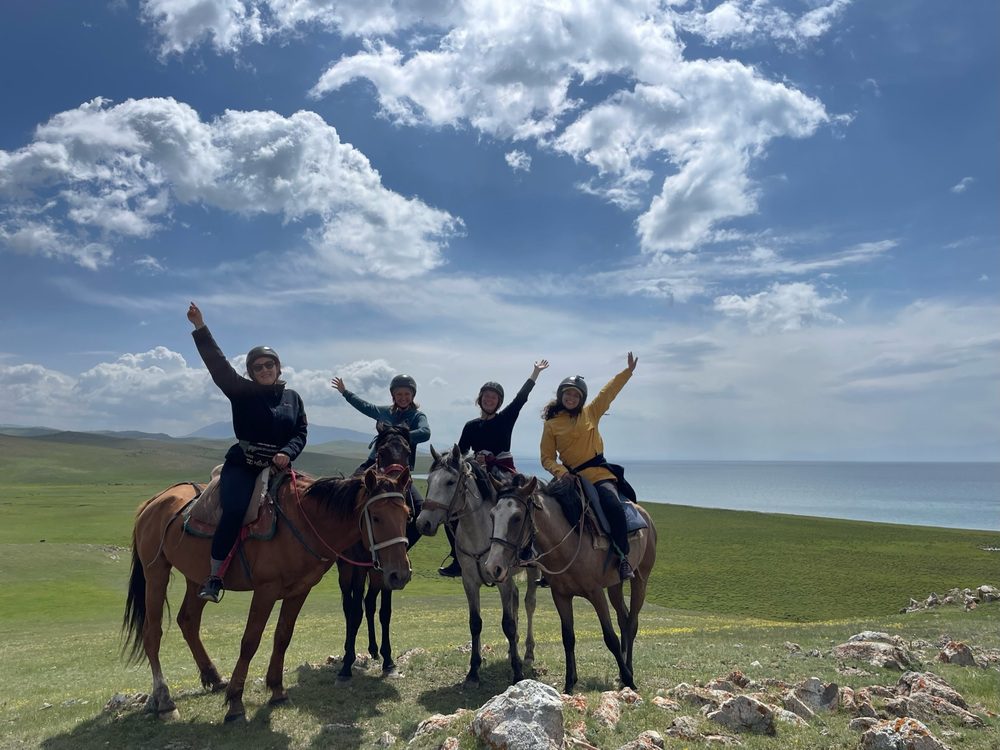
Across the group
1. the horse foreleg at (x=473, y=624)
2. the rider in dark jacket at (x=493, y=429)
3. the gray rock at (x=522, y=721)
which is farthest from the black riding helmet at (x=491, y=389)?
the gray rock at (x=522, y=721)

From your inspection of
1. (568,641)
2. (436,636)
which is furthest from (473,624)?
(436,636)

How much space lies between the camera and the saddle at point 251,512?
787cm

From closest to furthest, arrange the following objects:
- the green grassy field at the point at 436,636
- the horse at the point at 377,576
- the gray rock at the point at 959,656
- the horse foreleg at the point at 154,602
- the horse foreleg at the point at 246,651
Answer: the green grassy field at the point at 436,636 → the horse foreleg at the point at 246,651 → the horse foreleg at the point at 154,602 → the horse at the point at 377,576 → the gray rock at the point at 959,656

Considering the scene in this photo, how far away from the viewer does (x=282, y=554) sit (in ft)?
25.8

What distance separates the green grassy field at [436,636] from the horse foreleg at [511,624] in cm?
40

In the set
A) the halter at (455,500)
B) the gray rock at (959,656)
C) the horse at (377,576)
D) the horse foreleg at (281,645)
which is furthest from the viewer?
the gray rock at (959,656)

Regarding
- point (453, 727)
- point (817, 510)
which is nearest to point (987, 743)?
point (453, 727)

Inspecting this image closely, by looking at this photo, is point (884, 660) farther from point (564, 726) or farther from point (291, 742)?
point (291, 742)

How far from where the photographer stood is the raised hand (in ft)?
24.7

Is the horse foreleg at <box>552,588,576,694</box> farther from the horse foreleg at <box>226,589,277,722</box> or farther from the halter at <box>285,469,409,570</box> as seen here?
the horse foreleg at <box>226,589,277,722</box>

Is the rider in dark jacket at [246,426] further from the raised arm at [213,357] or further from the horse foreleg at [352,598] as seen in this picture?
the horse foreleg at [352,598]

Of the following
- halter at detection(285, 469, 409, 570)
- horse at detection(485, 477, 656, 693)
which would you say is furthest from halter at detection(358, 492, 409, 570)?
horse at detection(485, 477, 656, 693)

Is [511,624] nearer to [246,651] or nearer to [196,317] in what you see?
[246,651]

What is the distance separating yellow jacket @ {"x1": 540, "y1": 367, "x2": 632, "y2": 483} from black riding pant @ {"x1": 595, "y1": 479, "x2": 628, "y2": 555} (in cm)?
31
